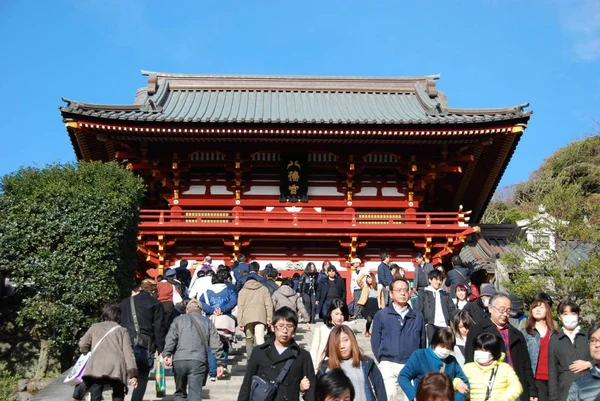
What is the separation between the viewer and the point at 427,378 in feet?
13.2

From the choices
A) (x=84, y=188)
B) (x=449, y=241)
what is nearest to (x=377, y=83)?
(x=449, y=241)

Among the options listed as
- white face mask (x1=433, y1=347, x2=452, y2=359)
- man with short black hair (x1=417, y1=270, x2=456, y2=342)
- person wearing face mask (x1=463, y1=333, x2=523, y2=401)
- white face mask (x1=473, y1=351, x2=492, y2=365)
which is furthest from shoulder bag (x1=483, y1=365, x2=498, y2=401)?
man with short black hair (x1=417, y1=270, x2=456, y2=342)

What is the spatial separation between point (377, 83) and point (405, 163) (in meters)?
5.98

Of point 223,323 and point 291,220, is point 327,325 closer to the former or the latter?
point 223,323

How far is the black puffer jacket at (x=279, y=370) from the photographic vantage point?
5.63 meters

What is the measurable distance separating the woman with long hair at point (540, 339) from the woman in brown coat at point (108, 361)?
4.39 metres

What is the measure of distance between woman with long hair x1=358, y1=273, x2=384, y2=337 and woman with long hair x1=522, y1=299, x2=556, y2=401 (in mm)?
5986

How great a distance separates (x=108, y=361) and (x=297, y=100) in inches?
710

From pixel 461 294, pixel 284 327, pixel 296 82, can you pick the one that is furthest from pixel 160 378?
pixel 296 82

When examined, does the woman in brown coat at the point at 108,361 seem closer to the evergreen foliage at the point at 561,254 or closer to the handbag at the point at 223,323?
the handbag at the point at 223,323

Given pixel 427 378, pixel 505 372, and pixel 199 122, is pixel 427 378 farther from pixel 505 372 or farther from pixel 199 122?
pixel 199 122

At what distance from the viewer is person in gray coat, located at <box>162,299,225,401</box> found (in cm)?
769

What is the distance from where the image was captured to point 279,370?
5.70m

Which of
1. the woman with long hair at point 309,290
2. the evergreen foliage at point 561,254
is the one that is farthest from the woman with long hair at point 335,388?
the evergreen foliage at point 561,254
